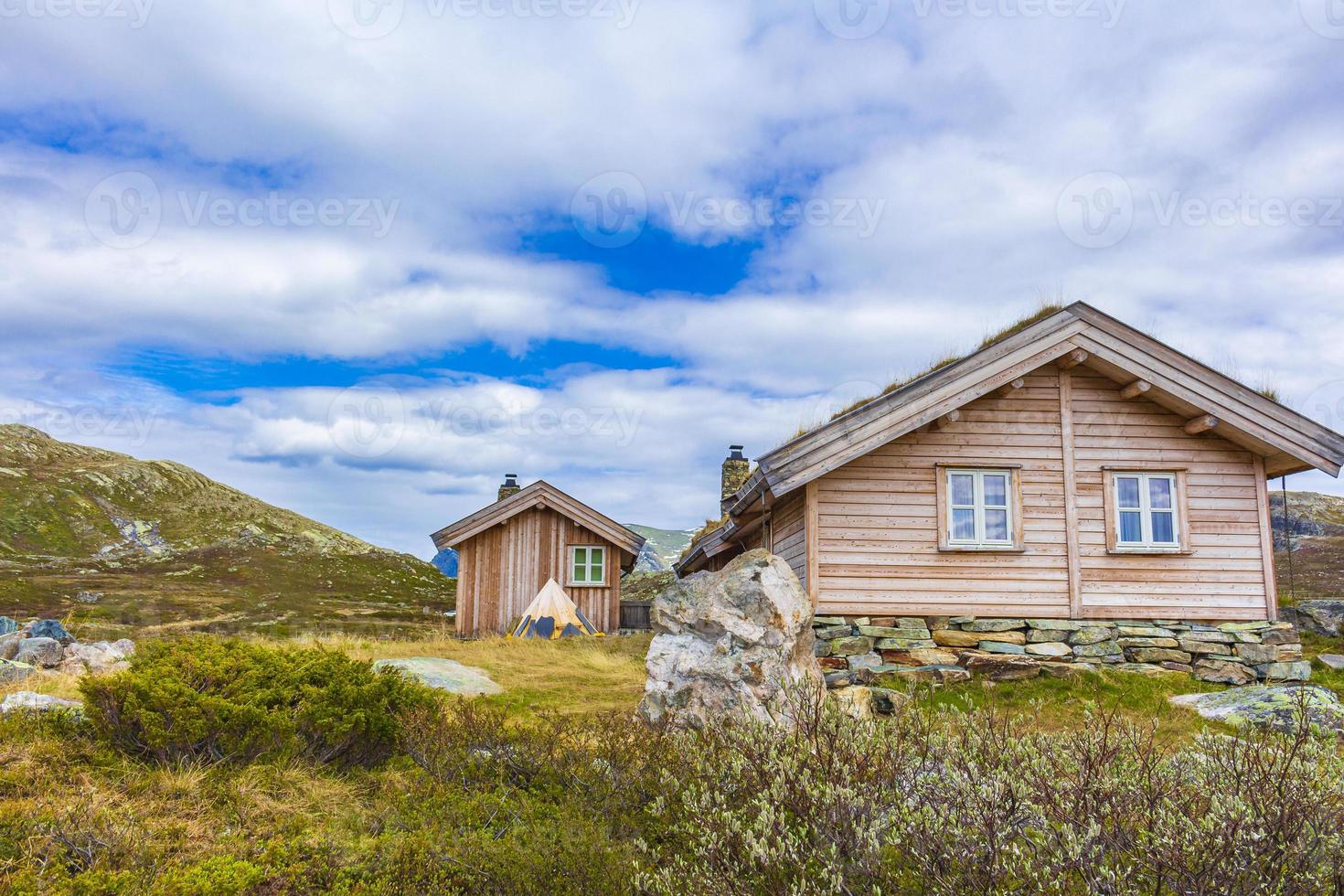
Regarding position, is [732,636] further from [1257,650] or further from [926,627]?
[1257,650]

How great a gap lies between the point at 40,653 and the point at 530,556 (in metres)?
12.2

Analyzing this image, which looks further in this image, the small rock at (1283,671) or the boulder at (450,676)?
the small rock at (1283,671)

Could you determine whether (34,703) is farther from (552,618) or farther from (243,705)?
(552,618)

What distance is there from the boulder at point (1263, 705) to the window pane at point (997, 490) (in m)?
3.85

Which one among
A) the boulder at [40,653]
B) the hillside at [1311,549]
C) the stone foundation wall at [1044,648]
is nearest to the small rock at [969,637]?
the stone foundation wall at [1044,648]

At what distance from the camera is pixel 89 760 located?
696 centimetres

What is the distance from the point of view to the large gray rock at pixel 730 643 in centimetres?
883

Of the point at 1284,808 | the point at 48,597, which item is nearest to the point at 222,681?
the point at 1284,808

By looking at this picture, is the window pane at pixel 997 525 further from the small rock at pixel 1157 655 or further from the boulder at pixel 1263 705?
the boulder at pixel 1263 705

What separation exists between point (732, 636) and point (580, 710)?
11.0 feet

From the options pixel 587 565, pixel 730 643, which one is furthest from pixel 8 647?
pixel 587 565

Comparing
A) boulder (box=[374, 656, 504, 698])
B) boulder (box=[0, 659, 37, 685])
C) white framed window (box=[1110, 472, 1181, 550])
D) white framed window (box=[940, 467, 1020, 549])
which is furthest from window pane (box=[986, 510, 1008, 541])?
boulder (box=[0, 659, 37, 685])

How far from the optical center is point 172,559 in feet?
160

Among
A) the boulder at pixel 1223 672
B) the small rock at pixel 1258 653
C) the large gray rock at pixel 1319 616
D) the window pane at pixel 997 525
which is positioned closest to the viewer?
the boulder at pixel 1223 672
